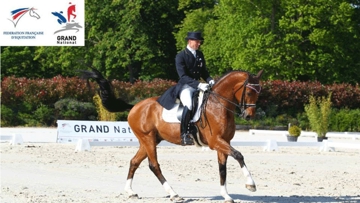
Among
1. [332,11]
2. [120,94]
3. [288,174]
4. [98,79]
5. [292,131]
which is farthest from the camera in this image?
[332,11]

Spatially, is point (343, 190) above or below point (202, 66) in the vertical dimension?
below

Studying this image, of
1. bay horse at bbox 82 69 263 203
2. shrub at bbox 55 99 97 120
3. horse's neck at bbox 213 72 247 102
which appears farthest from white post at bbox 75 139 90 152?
shrub at bbox 55 99 97 120

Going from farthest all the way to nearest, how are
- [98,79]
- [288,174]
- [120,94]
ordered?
[120,94] → [288,174] → [98,79]

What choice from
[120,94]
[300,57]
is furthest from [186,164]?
[300,57]

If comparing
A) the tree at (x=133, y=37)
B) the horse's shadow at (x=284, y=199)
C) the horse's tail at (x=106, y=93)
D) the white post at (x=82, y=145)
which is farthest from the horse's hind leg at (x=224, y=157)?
the tree at (x=133, y=37)

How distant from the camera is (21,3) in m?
30.4

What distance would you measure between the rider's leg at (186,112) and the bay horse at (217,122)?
128 millimetres

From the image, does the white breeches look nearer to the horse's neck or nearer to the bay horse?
the bay horse

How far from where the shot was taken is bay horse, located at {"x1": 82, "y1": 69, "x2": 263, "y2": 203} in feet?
35.9

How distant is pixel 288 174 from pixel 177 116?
4897mm

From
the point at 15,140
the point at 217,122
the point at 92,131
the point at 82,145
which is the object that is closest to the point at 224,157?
the point at 217,122

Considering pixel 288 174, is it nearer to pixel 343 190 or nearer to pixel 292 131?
pixel 343 190

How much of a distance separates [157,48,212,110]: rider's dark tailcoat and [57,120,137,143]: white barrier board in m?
11.4

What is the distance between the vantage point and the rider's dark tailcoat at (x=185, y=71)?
37.6 feet
